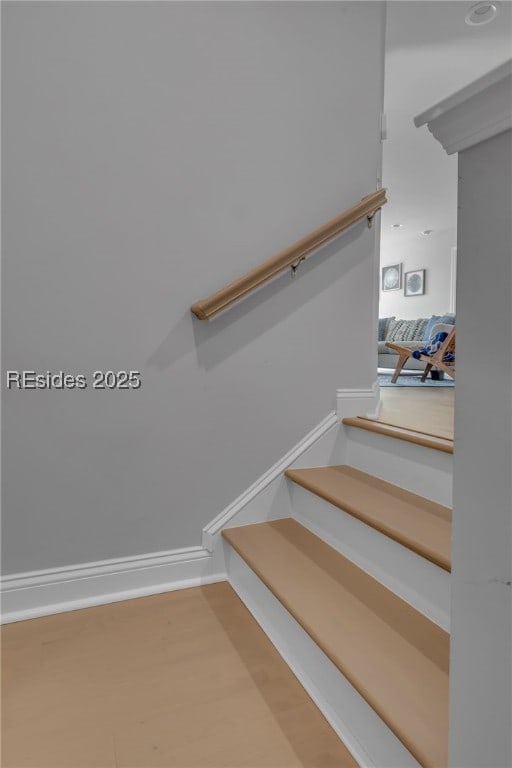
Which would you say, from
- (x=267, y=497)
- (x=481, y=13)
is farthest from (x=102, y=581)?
(x=481, y=13)

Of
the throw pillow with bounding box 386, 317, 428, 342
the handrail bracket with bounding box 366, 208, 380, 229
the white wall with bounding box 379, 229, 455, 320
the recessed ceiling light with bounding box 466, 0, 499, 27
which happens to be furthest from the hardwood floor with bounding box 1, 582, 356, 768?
the white wall with bounding box 379, 229, 455, 320

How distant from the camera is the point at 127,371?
1.74 m

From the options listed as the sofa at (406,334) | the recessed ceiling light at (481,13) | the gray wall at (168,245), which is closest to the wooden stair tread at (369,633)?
the gray wall at (168,245)

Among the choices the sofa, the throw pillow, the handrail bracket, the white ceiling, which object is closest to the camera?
the handrail bracket

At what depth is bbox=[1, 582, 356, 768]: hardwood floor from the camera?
A: 43.5 inches

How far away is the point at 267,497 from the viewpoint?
1.99 meters

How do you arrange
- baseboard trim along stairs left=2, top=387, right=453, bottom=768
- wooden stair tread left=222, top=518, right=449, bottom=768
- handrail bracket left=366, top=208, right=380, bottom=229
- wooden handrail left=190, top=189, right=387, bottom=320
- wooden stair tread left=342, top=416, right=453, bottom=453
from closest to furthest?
wooden stair tread left=222, top=518, right=449, bottom=768 < baseboard trim along stairs left=2, top=387, right=453, bottom=768 < wooden stair tread left=342, top=416, right=453, bottom=453 < wooden handrail left=190, top=189, right=387, bottom=320 < handrail bracket left=366, top=208, right=380, bottom=229

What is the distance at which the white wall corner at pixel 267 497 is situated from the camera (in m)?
1.90

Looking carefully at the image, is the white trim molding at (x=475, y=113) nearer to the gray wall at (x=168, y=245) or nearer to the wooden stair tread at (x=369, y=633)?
the wooden stair tread at (x=369, y=633)

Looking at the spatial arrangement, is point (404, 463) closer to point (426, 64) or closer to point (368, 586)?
point (368, 586)

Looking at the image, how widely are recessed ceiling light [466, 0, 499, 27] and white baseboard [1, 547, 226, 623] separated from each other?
3.08 m

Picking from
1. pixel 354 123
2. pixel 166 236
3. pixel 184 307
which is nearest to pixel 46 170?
pixel 166 236

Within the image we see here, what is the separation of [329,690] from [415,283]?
26.4ft

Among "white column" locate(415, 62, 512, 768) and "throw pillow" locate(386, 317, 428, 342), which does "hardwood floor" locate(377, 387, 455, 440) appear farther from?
"throw pillow" locate(386, 317, 428, 342)
